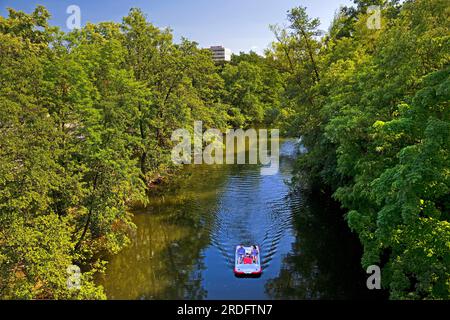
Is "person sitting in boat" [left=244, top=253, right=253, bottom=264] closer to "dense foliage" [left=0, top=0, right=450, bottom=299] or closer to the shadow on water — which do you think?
the shadow on water

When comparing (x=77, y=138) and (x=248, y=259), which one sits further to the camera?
(x=77, y=138)

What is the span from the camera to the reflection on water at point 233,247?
1463 centimetres

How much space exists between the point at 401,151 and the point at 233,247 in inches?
417

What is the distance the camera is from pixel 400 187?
27.2 ft

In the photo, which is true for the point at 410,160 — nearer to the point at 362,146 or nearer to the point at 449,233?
the point at 449,233

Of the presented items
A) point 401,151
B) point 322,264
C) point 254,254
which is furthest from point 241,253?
point 401,151

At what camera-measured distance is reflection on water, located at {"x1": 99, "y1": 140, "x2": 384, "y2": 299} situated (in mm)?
14633

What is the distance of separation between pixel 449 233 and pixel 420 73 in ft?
20.8

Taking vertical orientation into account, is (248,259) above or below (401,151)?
below

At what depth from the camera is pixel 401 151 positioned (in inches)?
348

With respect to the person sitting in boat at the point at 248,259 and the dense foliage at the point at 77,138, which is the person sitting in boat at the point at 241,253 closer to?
the person sitting in boat at the point at 248,259

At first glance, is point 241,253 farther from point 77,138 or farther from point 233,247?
point 77,138

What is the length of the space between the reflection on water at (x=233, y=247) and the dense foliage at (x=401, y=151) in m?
2.46

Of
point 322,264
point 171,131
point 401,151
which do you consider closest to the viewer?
point 401,151
